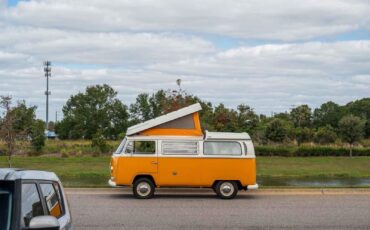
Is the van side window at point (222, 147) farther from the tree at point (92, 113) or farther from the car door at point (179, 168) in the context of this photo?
the tree at point (92, 113)

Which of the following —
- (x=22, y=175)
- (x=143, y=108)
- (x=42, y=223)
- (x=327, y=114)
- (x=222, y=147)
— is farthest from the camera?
(x=327, y=114)

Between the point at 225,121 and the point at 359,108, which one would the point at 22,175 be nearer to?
the point at 225,121

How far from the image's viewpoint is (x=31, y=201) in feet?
18.0

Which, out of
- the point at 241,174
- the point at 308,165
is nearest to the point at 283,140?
the point at 308,165

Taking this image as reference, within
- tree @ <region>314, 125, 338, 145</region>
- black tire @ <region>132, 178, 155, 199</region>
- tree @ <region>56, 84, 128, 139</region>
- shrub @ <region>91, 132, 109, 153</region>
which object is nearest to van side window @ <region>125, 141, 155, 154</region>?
black tire @ <region>132, 178, 155, 199</region>

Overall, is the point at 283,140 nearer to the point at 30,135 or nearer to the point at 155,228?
the point at 30,135

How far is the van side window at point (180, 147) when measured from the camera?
57.2 feet

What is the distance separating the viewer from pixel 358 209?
1524 cm

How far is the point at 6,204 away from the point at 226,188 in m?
12.6

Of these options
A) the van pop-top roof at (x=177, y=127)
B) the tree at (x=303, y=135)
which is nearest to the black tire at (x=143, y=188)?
the van pop-top roof at (x=177, y=127)

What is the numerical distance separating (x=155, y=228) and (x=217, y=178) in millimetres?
5418

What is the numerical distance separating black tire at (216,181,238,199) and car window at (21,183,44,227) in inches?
471

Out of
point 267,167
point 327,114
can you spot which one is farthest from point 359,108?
point 267,167

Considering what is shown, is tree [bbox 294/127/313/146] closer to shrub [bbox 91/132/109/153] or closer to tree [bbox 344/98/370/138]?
shrub [bbox 91/132/109/153]
